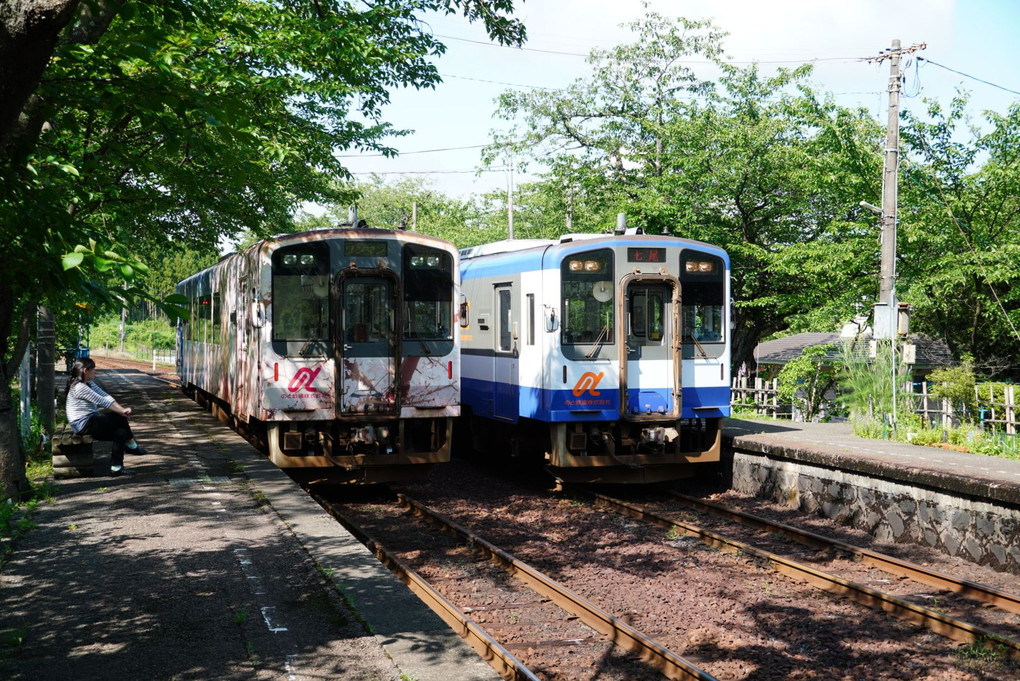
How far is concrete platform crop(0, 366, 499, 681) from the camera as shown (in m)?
5.29

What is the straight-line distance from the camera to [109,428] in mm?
11594

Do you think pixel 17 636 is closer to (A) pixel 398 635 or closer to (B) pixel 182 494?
(A) pixel 398 635

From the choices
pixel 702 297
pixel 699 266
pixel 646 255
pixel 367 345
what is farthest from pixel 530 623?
pixel 699 266

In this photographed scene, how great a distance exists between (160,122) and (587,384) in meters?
7.90

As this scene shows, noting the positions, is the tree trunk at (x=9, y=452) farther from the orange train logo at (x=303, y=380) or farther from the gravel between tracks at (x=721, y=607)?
the gravel between tracks at (x=721, y=607)

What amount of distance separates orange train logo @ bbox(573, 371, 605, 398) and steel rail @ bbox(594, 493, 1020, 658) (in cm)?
209

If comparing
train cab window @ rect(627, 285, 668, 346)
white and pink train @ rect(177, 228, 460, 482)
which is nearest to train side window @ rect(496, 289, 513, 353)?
white and pink train @ rect(177, 228, 460, 482)

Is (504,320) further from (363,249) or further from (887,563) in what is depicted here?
(887,563)

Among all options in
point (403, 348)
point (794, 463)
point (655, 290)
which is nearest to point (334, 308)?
point (403, 348)

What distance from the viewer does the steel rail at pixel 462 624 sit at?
20.8 ft

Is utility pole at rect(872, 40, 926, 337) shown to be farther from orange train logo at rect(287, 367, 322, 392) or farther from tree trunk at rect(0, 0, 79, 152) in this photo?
tree trunk at rect(0, 0, 79, 152)

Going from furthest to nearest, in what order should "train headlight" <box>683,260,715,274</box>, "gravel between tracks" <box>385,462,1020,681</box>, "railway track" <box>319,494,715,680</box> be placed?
1. "train headlight" <box>683,260,715,274</box>
2. "gravel between tracks" <box>385,462,1020,681</box>
3. "railway track" <box>319,494,715,680</box>

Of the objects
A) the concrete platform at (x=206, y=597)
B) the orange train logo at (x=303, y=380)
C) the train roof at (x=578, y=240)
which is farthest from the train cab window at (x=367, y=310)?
the concrete platform at (x=206, y=597)

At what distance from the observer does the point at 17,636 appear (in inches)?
221
